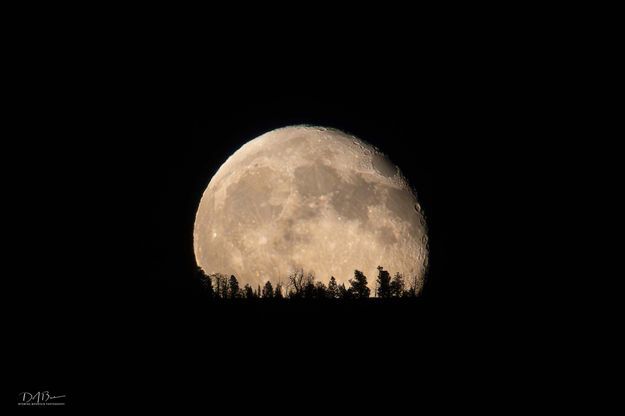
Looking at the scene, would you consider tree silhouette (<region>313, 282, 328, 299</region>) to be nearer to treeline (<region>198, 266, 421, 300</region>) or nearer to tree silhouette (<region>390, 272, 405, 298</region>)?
treeline (<region>198, 266, 421, 300</region>)

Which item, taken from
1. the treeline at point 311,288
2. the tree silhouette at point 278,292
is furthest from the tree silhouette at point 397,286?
the tree silhouette at point 278,292

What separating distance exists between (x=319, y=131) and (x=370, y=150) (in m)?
0.91

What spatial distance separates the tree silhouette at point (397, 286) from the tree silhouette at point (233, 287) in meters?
2.17

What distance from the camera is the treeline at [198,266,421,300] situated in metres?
8.12

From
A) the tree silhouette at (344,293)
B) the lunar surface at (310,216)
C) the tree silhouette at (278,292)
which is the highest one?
the lunar surface at (310,216)

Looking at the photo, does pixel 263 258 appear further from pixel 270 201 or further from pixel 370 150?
pixel 370 150

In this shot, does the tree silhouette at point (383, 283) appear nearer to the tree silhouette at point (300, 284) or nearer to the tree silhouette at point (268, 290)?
the tree silhouette at point (300, 284)

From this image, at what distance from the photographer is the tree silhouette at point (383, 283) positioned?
8.31m

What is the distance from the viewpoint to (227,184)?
31.2ft

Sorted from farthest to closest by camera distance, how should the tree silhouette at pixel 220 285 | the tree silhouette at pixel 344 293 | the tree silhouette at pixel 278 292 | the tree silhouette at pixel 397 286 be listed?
the tree silhouette at pixel 220 285
the tree silhouette at pixel 397 286
the tree silhouette at pixel 278 292
the tree silhouette at pixel 344 293

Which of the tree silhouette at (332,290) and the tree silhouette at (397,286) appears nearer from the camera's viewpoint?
the tree silhouette at (332,290)

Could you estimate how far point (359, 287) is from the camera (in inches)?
323

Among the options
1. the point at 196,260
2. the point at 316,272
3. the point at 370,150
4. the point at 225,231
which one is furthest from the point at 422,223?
the point at 196,260

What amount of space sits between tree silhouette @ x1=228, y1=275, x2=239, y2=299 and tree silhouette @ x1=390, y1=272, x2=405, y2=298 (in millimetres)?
2174
